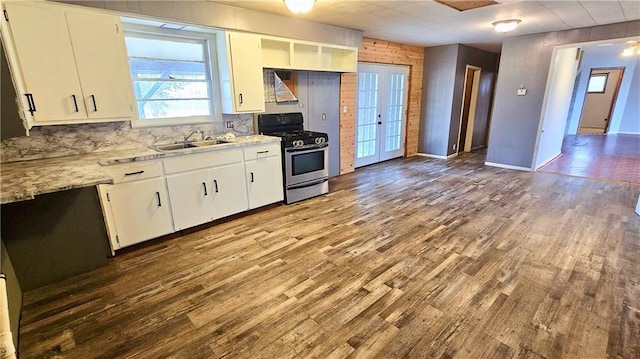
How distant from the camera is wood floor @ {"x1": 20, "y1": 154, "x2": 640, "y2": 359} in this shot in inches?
72.4

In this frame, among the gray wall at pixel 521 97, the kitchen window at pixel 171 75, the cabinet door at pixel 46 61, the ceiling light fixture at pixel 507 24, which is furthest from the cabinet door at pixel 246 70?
the gray wall at pixel 521 97

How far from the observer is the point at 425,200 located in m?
4.27

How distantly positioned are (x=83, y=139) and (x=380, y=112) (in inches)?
196

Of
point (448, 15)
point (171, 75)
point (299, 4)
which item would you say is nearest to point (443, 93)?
point (448, 15)

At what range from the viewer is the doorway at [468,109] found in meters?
7.34

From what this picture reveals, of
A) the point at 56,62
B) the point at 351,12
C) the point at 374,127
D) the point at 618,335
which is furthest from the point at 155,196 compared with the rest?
the point at 374,127

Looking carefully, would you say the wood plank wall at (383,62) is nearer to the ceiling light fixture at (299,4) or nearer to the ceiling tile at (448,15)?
the ceiling tile at (448,15)

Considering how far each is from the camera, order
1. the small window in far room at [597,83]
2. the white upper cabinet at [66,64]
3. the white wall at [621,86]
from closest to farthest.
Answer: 1. the white upper cabinet at [66,64]
2. the white wall at [621,86]
3. the small window in far room at [597,83]

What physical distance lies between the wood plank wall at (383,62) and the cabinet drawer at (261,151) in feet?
6.19

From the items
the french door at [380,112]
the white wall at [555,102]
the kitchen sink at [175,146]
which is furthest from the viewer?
the french door at [380,112]

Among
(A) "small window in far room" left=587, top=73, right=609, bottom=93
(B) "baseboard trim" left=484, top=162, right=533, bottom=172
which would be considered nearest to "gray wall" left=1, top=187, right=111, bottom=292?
(B) "baseboard trim" left=484, top=162, right=533, bottom=172

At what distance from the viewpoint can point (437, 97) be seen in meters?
6.73

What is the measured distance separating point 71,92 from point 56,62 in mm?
245

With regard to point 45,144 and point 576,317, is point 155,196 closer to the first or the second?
point 45,144
